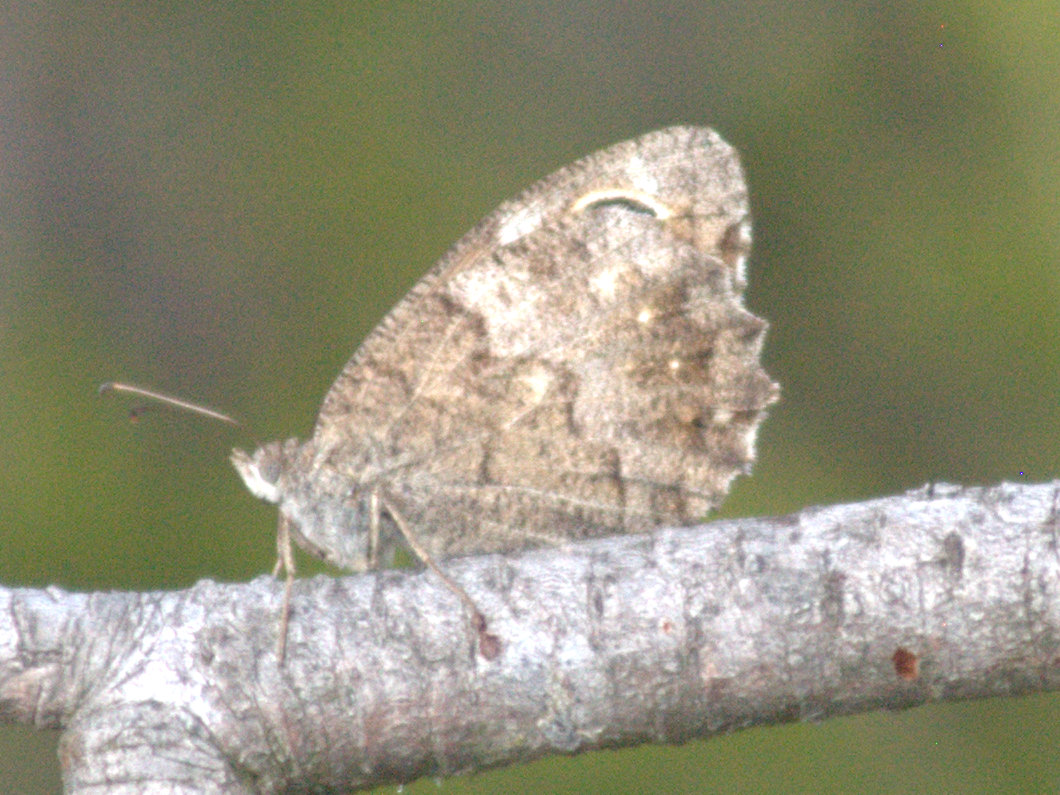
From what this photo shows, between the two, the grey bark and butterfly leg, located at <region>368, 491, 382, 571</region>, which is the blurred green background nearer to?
butterfly leg, located at <region>368, 491, 382, 571</region>

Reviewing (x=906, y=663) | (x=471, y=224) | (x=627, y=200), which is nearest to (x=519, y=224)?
(x=627, y=200)

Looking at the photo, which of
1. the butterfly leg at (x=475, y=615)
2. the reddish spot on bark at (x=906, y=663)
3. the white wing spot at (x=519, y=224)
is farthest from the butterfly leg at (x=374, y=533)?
the reddish spot on bark at (x=906, y=663)

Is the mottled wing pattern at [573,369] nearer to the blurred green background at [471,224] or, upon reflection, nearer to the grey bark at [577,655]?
the blurred green background at [471,224]

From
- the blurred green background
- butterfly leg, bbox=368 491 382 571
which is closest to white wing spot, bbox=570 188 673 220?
the blurred green background

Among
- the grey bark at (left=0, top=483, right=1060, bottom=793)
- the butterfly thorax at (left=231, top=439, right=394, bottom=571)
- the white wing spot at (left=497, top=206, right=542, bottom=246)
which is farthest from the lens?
the white wing spot at (left=497, top=206, right=542, bottom=246)

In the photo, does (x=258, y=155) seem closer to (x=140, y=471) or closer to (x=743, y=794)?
(x=140, y=471)

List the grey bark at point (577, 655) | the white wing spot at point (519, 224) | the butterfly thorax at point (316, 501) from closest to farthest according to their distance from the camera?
1. the grey bark at point (577, 655)
2. the butterfly thorax at point (316, 501)
3. the white wing spot at point (519, 224)

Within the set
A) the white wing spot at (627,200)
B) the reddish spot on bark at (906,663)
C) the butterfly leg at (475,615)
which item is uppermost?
the white wing spot at (627,200)
